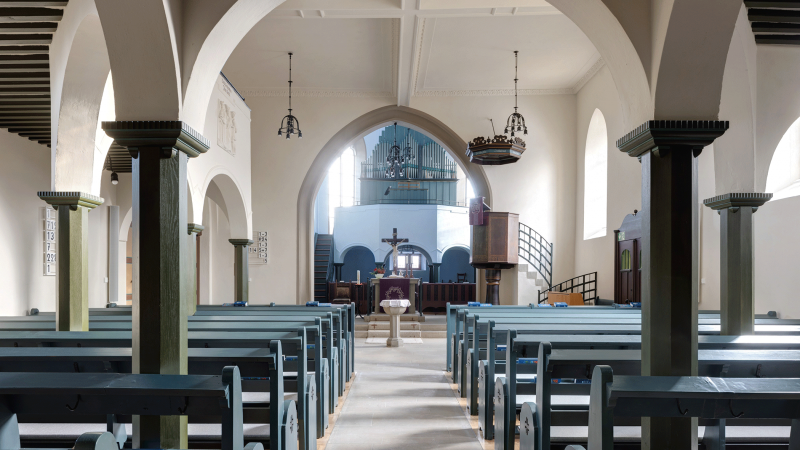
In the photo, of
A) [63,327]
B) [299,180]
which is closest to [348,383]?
[63,327]

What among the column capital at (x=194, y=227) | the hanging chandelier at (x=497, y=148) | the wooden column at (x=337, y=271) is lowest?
the wooden column at (x=337, y=271)

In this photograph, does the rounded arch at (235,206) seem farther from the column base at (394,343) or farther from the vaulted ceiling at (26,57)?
the column base at (394,343)

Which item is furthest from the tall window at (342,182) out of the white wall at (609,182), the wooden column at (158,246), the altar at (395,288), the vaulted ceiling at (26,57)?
the wooden column at (158,246)

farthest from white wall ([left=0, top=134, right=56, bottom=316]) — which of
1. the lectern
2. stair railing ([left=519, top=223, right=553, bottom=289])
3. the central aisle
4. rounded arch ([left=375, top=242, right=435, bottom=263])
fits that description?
rounded arch ([left=375, top=242, right=435, bottom=263])

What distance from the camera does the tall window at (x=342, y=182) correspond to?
21.5 metres

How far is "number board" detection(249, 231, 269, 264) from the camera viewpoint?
1323cm

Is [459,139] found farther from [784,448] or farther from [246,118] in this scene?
[784,448]

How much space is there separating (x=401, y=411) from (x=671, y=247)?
3.39 meters

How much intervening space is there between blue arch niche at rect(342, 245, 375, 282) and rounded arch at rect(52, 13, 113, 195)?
16602mm

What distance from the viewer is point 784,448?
337 cm

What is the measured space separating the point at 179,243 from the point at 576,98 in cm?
1161

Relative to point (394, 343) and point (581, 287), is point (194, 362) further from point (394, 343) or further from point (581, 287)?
point (581, 287)

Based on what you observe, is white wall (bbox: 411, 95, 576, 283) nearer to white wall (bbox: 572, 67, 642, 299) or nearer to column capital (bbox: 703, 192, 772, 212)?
white wall (bbox: 572, 67, 642, 299)

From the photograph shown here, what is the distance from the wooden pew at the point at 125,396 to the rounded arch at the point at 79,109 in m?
3.99
